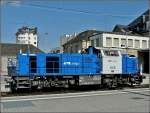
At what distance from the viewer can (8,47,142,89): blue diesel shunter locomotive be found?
66.4ft

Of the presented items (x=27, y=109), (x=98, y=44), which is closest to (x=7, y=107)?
(x=27, y=109)

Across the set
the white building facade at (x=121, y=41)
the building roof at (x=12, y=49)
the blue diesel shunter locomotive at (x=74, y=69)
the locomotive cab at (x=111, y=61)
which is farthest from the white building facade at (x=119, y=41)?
the locomotive cab at (x=111, y=61)

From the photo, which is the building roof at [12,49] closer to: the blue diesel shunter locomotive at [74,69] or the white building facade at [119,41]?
the white building facade at [119,41]

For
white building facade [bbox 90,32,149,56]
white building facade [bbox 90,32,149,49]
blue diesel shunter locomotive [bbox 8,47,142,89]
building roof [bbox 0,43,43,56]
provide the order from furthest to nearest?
building roof [bbox 0,43,43,56] → white building facade [bbox 90,32,149,49] → white building facade [bbox 90,32,149,56] → blue diesel shunter locomotive [bbox 8,47,142,89]

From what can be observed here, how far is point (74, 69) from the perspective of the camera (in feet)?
71.4

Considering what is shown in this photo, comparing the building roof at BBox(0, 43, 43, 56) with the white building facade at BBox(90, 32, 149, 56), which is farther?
the building roof at BBox(0, 43, 43, 56)

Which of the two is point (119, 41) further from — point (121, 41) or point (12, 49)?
point (12, 49)

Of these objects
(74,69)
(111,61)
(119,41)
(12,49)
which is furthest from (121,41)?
(74,69)

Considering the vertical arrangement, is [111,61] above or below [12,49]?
below

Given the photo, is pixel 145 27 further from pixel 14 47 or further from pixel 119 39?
pixel 14 47

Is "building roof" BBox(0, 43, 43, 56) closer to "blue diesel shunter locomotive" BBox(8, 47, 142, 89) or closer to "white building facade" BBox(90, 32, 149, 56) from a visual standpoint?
"white building facade" BBox(90, 32, 149, 56)

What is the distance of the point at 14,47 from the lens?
74688mm

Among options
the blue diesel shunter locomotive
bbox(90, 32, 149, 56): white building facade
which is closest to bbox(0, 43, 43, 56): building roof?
bbox(90, 32, 149, 56): white building facade

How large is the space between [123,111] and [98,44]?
44222 mm
